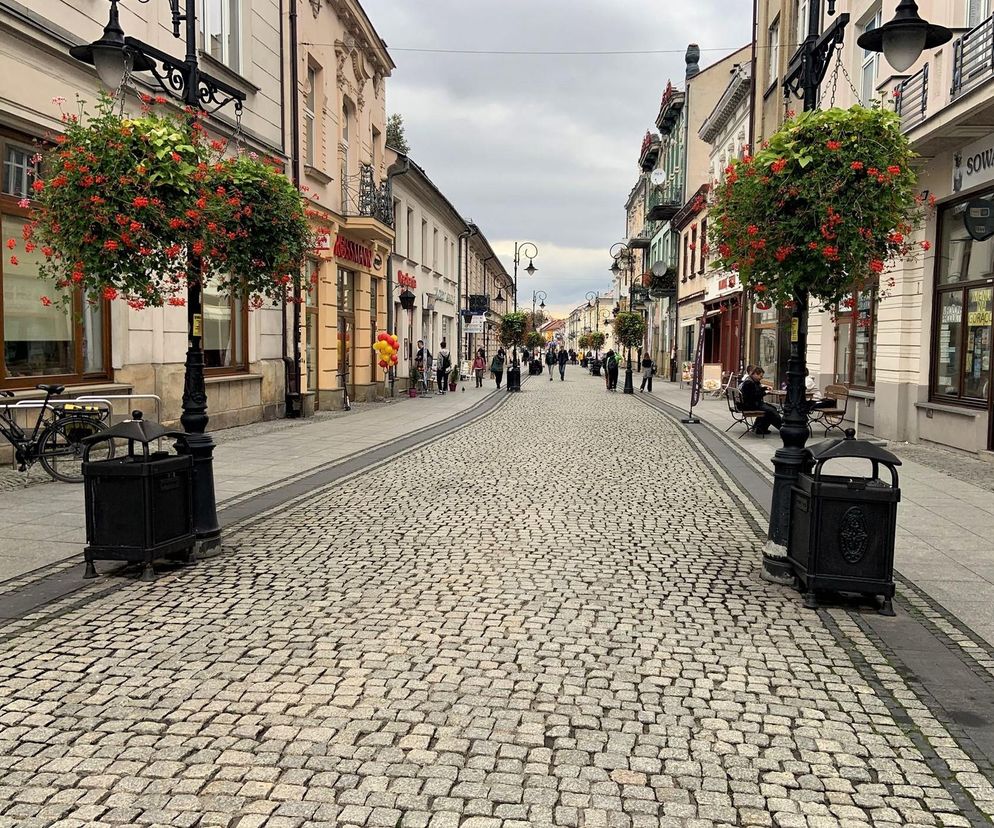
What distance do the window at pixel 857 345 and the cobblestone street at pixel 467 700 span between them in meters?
10.9

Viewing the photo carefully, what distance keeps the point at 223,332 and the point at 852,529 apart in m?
12.9

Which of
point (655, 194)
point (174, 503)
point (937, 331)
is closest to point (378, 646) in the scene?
point (174, 503)

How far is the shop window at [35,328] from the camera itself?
998cm

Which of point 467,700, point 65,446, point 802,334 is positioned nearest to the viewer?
point 467,700

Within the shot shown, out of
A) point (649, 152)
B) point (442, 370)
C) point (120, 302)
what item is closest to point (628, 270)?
point (649, 152)

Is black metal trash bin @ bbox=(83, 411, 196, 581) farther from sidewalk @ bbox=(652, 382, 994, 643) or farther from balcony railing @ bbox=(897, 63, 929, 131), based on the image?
balcony railing @ bbox=(897, 63, 929, 131)

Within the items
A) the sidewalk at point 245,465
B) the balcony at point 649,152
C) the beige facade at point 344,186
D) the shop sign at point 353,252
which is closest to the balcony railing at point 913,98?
the sidewalk at point 245,465

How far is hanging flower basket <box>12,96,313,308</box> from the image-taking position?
5.68 meters

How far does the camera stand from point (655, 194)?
4750 cm

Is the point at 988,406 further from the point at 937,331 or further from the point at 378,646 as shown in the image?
the point at 378,646

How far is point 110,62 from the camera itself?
6.22 m

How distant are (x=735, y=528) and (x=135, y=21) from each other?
1064 cm

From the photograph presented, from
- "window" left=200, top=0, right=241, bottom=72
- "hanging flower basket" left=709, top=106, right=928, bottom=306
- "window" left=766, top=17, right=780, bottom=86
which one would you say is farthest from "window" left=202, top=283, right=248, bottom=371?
"window" left=766, top=17, right=780, bottom=86

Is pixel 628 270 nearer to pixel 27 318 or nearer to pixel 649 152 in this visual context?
pixel 649 152
